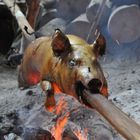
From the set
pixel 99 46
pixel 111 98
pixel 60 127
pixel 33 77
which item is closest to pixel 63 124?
pixel 60 127

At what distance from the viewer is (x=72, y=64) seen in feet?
8.27

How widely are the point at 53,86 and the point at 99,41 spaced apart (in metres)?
0.52

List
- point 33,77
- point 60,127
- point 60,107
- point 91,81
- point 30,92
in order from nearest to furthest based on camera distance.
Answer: point 91,81
point 33,77
point 60,127
point 60,107
point 30,92

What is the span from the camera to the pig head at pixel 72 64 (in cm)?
240

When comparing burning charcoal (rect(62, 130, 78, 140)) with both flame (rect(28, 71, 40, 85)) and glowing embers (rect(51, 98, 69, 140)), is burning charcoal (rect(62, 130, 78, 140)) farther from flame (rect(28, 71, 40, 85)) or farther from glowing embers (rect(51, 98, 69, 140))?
flame (rect(28, 71, 40, 85))

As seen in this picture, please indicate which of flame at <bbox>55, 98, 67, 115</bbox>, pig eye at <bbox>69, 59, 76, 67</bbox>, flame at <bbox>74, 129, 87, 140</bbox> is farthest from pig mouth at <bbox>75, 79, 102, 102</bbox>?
flame at <bbox>55, 98, 67, 115</bbox>

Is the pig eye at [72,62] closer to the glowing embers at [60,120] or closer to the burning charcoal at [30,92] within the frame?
the glowing embers at [60,120]

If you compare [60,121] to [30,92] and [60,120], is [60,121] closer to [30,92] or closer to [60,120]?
[60,120]

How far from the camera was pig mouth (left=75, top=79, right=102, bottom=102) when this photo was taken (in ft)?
7.74

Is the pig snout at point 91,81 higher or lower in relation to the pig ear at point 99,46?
lower

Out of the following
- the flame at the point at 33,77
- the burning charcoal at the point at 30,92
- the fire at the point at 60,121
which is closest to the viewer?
the flame at the point at 33,77

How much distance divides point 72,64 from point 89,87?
25cm

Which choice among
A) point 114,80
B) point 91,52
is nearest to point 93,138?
point 91,52

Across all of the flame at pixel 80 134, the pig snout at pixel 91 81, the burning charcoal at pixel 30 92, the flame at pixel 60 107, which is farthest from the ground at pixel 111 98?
the pig snout at pixel 91 81
